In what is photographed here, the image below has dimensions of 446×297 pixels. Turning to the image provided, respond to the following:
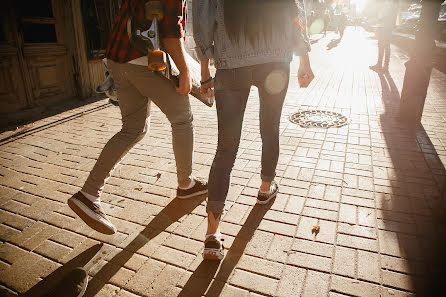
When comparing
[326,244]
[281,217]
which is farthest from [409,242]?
[281,217]

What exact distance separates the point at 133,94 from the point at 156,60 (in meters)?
0.47

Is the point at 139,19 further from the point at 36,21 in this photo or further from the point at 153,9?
the point at 36,21

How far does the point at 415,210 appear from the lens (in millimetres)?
2645

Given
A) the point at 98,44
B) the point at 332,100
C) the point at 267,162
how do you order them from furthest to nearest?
the point at 98,44, the point at 332,100, the point at 267,162

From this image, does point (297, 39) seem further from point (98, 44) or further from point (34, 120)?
point (98, 44)

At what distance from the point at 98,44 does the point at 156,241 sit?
256 inches

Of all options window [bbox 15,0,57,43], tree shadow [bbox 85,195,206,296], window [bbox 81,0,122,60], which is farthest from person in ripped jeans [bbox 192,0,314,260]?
window [bbox 81,0,122,60]

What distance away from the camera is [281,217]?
2627 millimetres

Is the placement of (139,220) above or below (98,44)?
below

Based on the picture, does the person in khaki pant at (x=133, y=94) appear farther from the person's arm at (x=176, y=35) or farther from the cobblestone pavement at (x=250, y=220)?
the cobblestone pavement at (x=250, y=220)

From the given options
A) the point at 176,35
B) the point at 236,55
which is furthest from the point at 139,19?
the point at 236,55

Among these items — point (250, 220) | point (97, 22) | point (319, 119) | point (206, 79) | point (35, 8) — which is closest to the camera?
point (206, 79)

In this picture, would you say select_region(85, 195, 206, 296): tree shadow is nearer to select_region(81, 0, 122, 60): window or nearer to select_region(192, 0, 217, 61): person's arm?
select_region(192, 0, 217, 61): person's arm

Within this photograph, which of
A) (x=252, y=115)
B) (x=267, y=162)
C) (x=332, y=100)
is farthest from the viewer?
(x=332, y=100)
